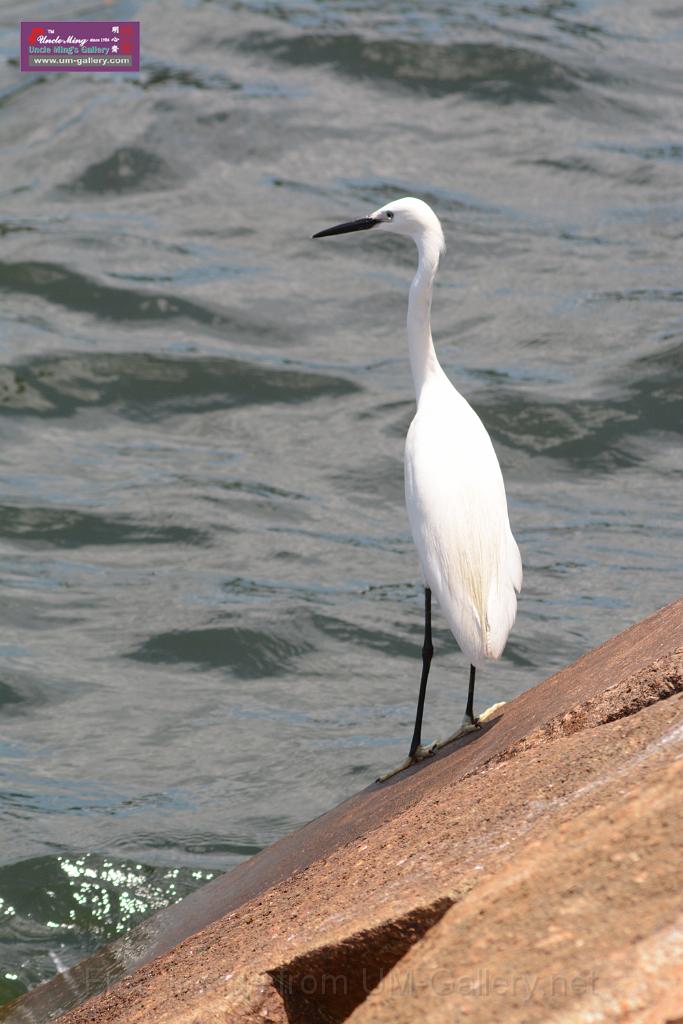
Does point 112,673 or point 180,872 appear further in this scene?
point 112,673

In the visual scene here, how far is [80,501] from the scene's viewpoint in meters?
9.89

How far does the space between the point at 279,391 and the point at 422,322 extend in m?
5.53

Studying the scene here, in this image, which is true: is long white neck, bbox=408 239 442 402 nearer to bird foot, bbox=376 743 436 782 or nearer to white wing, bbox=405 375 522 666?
white wing, bbox=405 375 522 666

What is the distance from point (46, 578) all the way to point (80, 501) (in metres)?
0.90

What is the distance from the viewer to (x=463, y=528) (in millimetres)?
5035

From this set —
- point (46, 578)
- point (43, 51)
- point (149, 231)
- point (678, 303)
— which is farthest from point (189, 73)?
point (46, 578)

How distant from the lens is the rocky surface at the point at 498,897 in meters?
2.38

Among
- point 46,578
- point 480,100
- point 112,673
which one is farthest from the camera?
point 480,100

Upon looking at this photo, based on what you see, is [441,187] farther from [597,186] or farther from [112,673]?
[112,673]

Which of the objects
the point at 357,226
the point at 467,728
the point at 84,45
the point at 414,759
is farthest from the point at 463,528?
the point at 84,45

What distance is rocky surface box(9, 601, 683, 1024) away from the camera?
238 centimetres

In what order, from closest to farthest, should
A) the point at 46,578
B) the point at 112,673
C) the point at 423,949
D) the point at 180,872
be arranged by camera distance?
1. the point at 423,949
2. the point at 180,872
3. the point at 112,673
4. the point at 46,578

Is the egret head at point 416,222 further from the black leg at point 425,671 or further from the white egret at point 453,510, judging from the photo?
the black leg at point 425,671

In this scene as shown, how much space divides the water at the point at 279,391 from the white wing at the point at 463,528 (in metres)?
2.15
